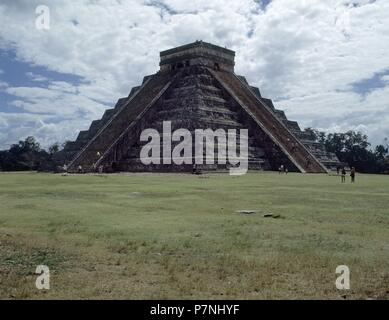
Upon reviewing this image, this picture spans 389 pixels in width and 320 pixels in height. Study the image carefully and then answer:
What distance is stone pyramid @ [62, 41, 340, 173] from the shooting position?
37.0 meters

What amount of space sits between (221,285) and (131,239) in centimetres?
311

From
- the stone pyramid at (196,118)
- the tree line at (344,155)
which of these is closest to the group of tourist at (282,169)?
the stone pyramid at (196,118)

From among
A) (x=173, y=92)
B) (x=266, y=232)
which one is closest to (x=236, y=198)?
(x=266, y=232)

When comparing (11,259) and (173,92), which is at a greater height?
(173,92)

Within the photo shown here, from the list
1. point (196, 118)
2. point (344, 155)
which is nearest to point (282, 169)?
point (196, 118)

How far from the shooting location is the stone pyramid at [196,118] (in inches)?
1458

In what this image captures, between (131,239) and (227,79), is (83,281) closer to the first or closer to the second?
(131,239)

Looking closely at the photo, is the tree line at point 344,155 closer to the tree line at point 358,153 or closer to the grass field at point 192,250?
the tree line at point 358,153

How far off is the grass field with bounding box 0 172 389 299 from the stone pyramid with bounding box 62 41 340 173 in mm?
19351

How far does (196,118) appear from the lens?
115ft

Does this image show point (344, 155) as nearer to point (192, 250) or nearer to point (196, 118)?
point (196, 118)

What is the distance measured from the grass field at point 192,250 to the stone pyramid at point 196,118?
63.5ft

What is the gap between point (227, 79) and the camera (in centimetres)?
4622

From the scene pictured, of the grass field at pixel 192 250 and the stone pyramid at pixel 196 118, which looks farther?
the stone pyramid at pixel 196 118
